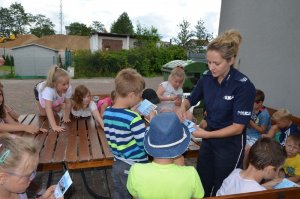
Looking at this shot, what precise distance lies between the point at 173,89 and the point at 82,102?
5.41ft

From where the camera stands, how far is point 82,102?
4051mm

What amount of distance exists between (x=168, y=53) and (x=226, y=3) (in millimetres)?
16976


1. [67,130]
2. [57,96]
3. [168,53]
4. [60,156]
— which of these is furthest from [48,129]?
[168,53]

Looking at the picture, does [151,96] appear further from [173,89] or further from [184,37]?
[184,37]

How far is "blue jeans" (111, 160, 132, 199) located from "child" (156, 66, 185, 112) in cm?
222

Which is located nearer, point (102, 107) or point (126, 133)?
point (126, 133)

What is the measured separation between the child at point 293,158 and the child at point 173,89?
193 centimetres

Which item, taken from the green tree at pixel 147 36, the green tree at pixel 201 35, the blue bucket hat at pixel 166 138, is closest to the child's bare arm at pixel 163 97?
the blue bucket hat at pixel 166 138

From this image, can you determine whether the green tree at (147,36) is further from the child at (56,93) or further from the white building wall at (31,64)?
the child at (56,93)

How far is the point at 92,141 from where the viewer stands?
3.16 meters

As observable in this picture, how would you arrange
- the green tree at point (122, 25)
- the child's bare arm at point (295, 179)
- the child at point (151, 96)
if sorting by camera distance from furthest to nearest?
the green tree at point (122, 25)
the child at point (151, 96)
the child's bare arm at point (295, 179)

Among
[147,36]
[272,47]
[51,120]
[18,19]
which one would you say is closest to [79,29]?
[18,19]

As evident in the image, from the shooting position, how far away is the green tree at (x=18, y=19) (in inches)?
2822

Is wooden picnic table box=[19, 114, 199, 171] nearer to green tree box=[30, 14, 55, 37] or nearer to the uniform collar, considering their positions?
the uniform collar
